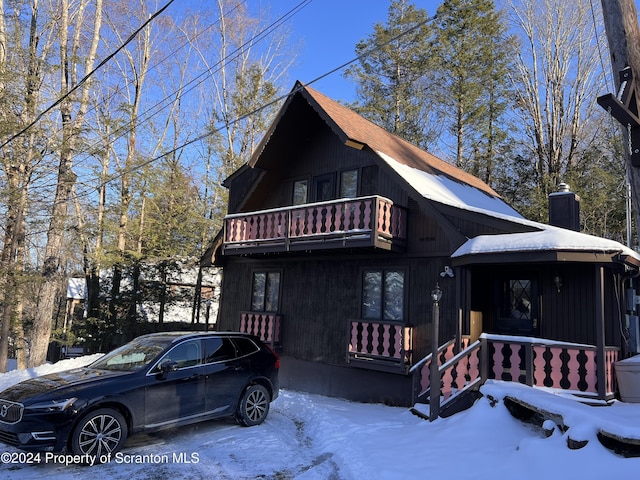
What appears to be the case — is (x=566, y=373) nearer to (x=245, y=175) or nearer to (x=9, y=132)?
(x=245, y=175)

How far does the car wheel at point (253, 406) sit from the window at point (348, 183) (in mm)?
6821

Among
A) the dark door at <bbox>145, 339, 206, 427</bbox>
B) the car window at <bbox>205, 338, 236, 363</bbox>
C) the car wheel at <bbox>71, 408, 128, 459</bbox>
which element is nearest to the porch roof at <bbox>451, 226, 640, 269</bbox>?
the car window at <bbox>205, 338, 236, 363</bbox>

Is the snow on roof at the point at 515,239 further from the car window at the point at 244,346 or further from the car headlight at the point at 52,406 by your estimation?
the car headlight at the point at 52,406

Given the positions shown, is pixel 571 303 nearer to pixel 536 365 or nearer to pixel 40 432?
pixel 536 365

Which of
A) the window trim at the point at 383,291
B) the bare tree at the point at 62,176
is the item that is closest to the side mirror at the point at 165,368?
A: the window trim at the point at 383,291

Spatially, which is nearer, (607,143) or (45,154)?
(45,154)

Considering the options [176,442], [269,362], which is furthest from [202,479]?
[269,362]

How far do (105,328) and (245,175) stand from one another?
11142 millimetres

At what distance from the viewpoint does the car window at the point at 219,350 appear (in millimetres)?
7809

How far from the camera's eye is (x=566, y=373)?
8.94 meters

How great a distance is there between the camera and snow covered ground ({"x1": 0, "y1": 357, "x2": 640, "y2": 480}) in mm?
5340

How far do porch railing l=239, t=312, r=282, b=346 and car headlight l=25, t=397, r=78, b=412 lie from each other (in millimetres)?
8123

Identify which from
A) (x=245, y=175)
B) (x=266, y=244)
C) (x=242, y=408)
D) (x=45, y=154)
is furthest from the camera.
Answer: (x=45, y=154)

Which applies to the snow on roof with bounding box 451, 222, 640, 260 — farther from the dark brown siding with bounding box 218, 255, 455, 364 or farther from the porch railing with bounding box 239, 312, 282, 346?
the porch railing with bounding box 239, 312, 282, 346
